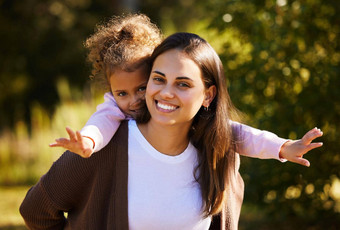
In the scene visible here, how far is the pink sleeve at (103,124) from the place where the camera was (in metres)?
2.38

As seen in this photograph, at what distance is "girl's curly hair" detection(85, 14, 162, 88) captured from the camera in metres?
2.79

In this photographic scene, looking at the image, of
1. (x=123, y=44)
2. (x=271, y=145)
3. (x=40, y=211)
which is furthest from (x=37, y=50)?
(x=271, y=145)

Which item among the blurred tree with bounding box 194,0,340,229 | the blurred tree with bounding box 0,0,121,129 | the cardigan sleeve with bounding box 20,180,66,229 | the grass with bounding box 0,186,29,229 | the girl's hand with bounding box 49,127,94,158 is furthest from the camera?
the blurred tree with bounding box 0,0,121,129

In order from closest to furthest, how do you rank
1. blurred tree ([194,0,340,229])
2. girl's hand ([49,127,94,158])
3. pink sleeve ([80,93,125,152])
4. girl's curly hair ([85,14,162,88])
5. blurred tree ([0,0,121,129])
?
girl's hand ([49,127,94,158]) < pink sleeve ([80,93,125,152]) < girl's curly hair ([85,14,162,88]) < blurred tree ([194,0,340,229]) < blurred tree ([0,0,121,129])

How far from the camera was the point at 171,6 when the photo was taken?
16.7 metres

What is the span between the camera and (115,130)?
259cm

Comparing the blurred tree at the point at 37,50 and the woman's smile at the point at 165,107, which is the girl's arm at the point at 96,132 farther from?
the blurred tree at the point at 37,50

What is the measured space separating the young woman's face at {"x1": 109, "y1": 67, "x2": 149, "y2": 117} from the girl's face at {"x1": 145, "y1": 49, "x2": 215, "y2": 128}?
0.27m

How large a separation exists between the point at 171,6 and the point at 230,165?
14460 millimetres

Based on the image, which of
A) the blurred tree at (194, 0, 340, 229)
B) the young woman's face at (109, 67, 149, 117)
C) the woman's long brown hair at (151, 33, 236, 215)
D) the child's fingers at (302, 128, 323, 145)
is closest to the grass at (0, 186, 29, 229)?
the blurred tree at (194, 0, 340, 229)

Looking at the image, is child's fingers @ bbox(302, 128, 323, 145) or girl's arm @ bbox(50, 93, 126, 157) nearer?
girl's arm @ bbox(50, 93, 126, 157)

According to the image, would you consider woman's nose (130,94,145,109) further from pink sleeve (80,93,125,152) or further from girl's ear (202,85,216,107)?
girl's ear (202,85,216,107)

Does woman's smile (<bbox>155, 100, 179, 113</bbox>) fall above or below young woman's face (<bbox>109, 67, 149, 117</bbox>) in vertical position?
below

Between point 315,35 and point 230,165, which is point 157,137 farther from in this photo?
point 315,35
